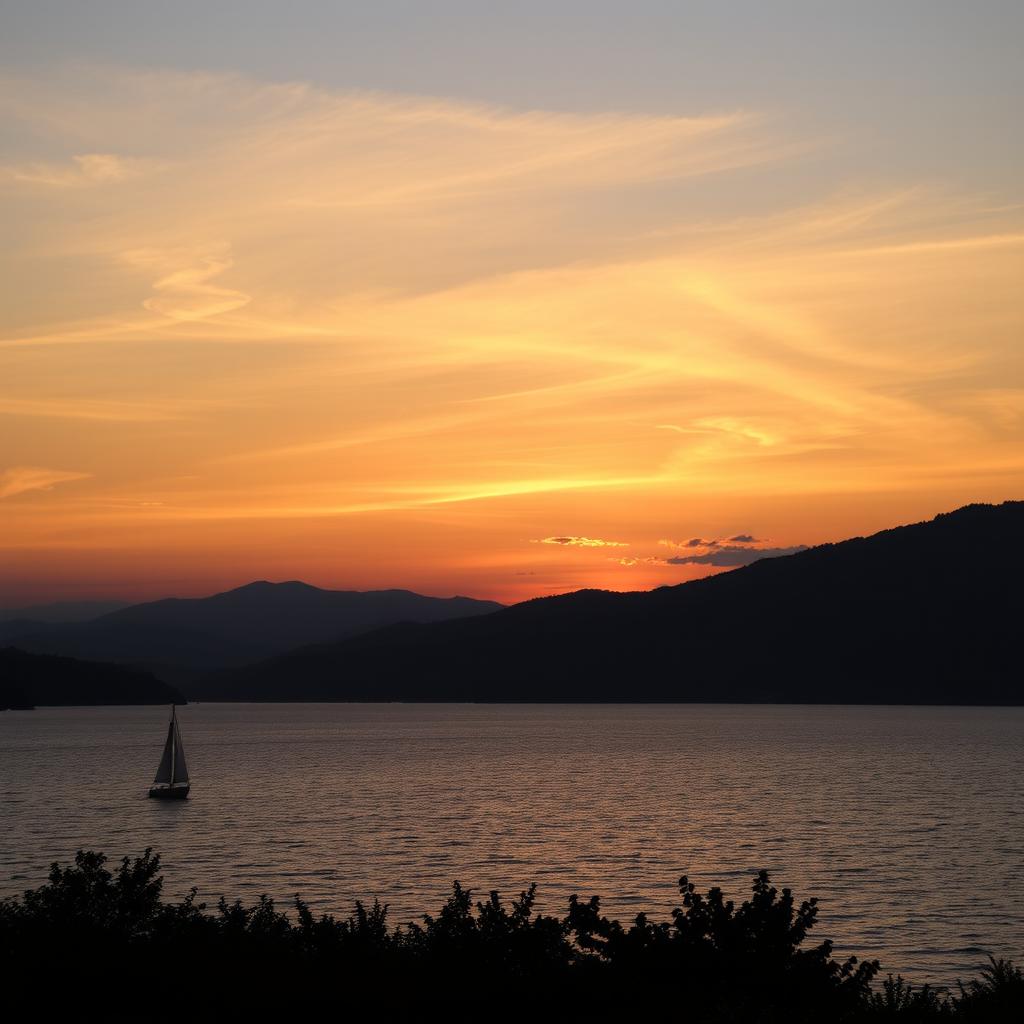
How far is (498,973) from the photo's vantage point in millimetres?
25766

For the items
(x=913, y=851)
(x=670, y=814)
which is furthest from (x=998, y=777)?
(x=913, y=851)

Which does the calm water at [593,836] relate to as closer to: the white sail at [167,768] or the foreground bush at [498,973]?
the white sail at [167,768]

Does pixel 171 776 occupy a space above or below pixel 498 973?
below

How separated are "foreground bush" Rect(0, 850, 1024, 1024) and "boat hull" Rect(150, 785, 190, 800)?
94.8m

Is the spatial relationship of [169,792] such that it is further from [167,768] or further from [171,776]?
[167,768]

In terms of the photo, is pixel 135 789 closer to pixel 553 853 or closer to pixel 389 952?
pixel 553 853

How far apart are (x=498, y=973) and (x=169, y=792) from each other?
333 ft

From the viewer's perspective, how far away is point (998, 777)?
496ft

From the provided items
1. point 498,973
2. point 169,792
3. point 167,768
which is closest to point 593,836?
point 169,792

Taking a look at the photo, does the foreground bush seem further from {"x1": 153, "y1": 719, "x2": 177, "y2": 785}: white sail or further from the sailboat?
{"x1": 153, "y1": 719, "x2": 177, "y2": 785}: white sail

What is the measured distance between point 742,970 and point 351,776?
135m

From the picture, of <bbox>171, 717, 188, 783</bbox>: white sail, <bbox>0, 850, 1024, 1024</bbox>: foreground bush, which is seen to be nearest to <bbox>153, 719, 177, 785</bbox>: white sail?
<bbox>171, 717, 188, 783</bbox>: white sail

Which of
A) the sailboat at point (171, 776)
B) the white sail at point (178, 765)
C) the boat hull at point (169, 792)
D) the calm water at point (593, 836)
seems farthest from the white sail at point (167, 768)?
the calm water at point (593, 836)

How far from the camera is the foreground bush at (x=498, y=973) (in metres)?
23.5
